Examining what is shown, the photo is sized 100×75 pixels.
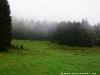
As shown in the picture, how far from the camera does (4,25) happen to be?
5275cm

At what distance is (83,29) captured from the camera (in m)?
99.8

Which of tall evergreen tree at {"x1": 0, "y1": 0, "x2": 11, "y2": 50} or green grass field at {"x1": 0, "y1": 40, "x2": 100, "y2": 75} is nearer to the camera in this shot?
green grass field at {"x1": 0, "y1": 40, "x2": 100, "y2": 75}

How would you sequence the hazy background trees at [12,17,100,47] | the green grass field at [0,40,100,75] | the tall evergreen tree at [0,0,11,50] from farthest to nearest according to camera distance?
the hazy background trees at [12,17,100,47]
the tall evergreen tree at [0,0,11,50]
the green grass field at [0,40,100,75]

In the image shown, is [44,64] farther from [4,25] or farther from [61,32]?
[61,32]

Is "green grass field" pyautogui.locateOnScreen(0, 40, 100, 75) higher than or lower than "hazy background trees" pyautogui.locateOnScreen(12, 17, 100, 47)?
lower

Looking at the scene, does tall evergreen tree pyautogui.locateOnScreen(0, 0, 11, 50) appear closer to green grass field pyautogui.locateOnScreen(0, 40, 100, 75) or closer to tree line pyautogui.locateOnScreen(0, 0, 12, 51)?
tree line pyautogui.locateOnScreen(0, 0, 12, 51)

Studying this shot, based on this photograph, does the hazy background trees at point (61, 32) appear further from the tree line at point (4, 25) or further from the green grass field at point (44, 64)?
the green grass field at point (44, 64)

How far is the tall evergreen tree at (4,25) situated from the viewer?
51.7 meters

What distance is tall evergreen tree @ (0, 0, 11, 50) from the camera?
5172cm

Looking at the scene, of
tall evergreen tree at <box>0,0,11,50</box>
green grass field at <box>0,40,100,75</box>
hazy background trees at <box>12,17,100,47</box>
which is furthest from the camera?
hazy background trees at <box>12,17,100,47</box>

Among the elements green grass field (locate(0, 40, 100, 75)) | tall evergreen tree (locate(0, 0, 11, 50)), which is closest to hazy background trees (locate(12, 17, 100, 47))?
tall evergreen tree (locate(0, 0, 11, 50))

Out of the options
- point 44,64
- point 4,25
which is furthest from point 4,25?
point 44,64

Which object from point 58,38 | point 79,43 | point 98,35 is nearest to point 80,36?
point 79,43

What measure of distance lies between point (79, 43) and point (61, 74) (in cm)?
6985
